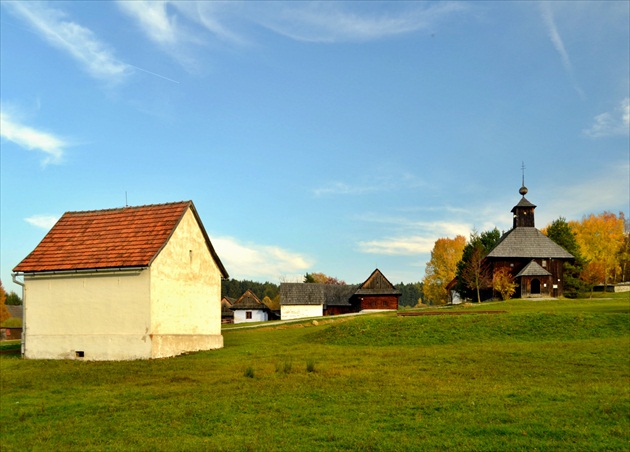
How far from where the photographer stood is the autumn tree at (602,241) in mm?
83750

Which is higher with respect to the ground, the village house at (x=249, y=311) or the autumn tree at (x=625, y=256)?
the autumn tree at (x=625, y=256)

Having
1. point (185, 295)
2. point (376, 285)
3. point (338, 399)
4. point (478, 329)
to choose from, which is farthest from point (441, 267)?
point (338, 399)

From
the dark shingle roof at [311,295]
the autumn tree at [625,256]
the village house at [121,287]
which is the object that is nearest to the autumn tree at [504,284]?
the dark shingle roof at [311,295]

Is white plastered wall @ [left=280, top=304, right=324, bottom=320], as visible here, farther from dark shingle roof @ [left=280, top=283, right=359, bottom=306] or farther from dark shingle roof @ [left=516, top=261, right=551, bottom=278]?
dark shingle roof @ [left=516, top=261, right=551, bottom=278]

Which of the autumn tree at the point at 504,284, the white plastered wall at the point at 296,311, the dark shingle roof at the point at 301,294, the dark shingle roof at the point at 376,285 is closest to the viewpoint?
the autumn tree at the point at 504,284

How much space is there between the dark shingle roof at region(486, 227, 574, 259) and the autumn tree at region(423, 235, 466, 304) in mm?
31078

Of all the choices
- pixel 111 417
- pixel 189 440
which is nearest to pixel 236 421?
pixel 189 440

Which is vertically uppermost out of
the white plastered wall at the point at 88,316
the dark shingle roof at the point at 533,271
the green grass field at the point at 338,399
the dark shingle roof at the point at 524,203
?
the dark shingle roof at the point at 524,203

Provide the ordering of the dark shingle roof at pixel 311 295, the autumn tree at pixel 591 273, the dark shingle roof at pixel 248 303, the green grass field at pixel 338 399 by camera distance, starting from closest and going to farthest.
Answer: the green grass field at pixel 338 399
the autumn tree at pixel 591 273
the dark shingle roof at pixel 311 295
the dark shingle roof at pixel 248 303

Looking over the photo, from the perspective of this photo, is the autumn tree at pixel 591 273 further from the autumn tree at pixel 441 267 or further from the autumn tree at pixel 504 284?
the autumn tree at pixel 441 267


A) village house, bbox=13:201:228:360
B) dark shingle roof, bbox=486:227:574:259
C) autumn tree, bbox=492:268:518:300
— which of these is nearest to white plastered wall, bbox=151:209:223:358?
village house, bbox=13:201:228:360

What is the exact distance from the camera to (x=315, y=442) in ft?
37.5

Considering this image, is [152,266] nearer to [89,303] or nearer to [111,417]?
[89,303]

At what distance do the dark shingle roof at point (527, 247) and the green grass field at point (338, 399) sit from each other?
38.3m
